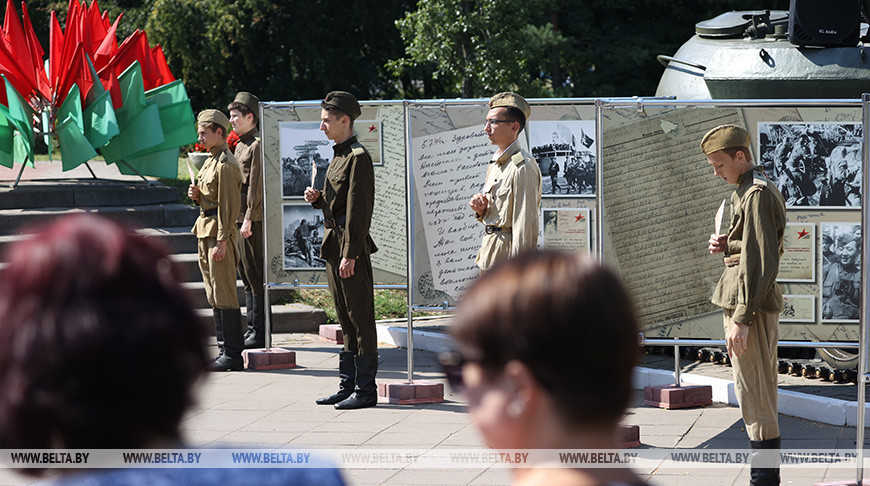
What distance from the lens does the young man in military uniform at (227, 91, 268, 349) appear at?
9.57 metres

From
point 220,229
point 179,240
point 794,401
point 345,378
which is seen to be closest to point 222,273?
point 220,229

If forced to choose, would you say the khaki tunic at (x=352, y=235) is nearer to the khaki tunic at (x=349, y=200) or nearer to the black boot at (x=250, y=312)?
the khaki tunic at (x=349, y=200)

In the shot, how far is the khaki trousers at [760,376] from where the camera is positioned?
534 cm

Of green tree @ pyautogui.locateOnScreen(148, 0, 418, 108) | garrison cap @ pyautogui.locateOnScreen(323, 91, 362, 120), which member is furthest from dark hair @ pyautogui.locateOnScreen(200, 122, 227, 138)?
green tree @ pyautogui.locateOnScreen(148, 0, 418, 108)

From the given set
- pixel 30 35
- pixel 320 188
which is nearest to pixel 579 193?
pixel 320 188

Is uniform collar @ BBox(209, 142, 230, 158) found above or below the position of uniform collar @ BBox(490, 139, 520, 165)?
above

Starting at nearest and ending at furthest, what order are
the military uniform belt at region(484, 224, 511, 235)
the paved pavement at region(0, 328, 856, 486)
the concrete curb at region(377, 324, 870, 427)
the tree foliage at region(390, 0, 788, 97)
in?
the paved pavement at region(0, 328, 856, 486)
the military uniform belt at region(484, 224, 511, 235)
the concrete curb at region(377, 324, 870, 427)
the tree foliage at region(390, 0, 788, 97)

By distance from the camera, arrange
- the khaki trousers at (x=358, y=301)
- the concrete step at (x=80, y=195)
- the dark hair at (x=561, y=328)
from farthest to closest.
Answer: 1. the concrete step at (x=80, y=195)
2. the khaki trousers at (x=358, y=301)
3. the dark hair at (x=561, y=328)

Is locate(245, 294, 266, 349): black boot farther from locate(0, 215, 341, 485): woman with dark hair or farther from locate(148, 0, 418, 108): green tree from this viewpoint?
locate(148, 0, 418, 108): green tree

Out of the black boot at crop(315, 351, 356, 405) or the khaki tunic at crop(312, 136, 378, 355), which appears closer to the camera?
the khaki tunic at crop(312, 136, 378, 355)

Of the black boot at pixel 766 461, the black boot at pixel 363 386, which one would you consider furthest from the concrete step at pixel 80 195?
the black boot at pixel 766 461

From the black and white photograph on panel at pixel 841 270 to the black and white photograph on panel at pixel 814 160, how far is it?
169 mm

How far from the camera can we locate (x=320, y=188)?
8.73m

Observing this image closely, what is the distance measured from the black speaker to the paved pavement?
322cm
